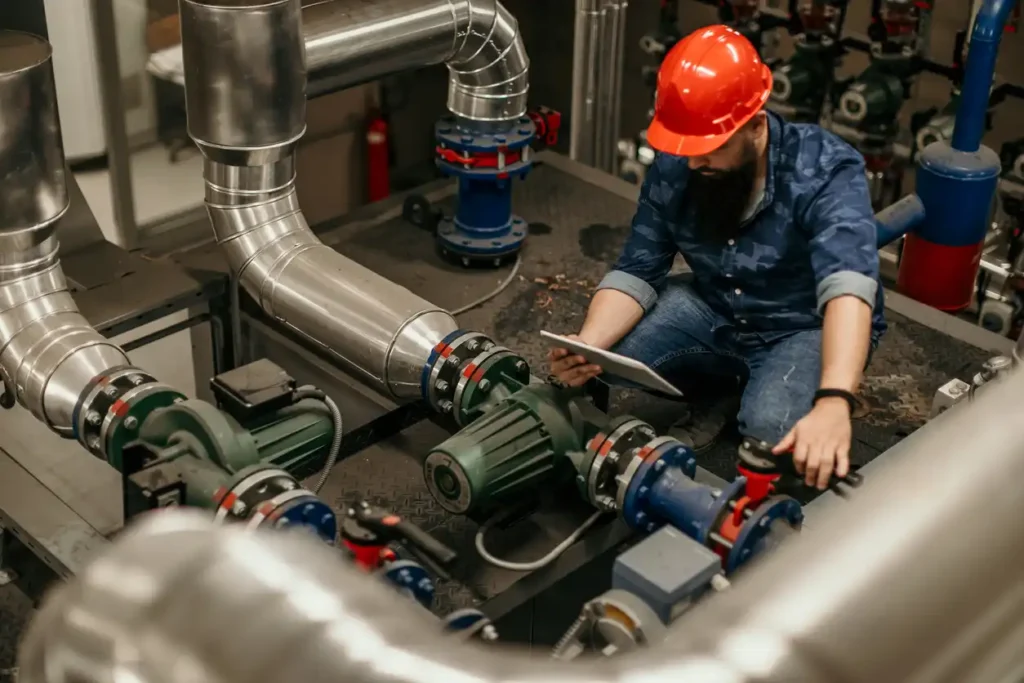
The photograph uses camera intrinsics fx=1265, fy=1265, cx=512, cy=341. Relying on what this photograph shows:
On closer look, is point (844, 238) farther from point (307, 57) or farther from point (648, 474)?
point (307, 57)

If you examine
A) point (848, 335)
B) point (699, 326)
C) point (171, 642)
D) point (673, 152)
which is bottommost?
point (699, 326)

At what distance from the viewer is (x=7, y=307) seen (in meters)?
2.23

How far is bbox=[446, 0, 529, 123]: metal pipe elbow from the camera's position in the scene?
273cm

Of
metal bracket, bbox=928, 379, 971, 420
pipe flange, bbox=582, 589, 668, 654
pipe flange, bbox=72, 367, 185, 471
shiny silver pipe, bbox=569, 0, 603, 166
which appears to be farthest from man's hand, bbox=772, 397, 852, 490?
shiny silver pipe, bbox=569, 0, 603, 166

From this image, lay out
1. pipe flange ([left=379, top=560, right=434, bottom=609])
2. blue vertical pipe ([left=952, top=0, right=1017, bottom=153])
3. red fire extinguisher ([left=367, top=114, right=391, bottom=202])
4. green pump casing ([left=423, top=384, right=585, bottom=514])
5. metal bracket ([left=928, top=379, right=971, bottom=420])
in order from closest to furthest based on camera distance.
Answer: pipe flange ([left=379, top=560, right=434, bottom=609]) < green pump casing ([left=423, top=384, right=585, bottom=514]) < metal bracket ([left=928, top=379, right=971, bottom=420]) < blue vertical pipe ([left=952, top=0, right=1017, bottom=153]) < red fire extinguisher ([left=367, top=114, right=391, bottom=202])

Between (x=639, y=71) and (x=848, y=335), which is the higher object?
(x=848, y=335)

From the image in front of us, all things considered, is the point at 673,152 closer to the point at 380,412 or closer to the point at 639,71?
the point at 380,412

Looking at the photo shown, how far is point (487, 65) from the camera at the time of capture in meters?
2.79

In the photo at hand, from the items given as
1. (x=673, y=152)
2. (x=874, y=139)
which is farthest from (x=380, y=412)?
(x=874, y=139)

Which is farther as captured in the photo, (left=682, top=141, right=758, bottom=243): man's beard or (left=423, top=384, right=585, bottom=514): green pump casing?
(left=682, top=141, right=758, bottom=243): man's beard

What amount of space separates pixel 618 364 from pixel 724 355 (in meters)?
0.64

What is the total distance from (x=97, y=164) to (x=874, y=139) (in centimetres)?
204

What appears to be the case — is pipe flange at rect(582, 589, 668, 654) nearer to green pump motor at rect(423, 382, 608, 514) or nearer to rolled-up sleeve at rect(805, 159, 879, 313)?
green pump motor at rect(423, 382, 608, 514)

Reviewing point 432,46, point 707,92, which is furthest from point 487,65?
point 707,92
